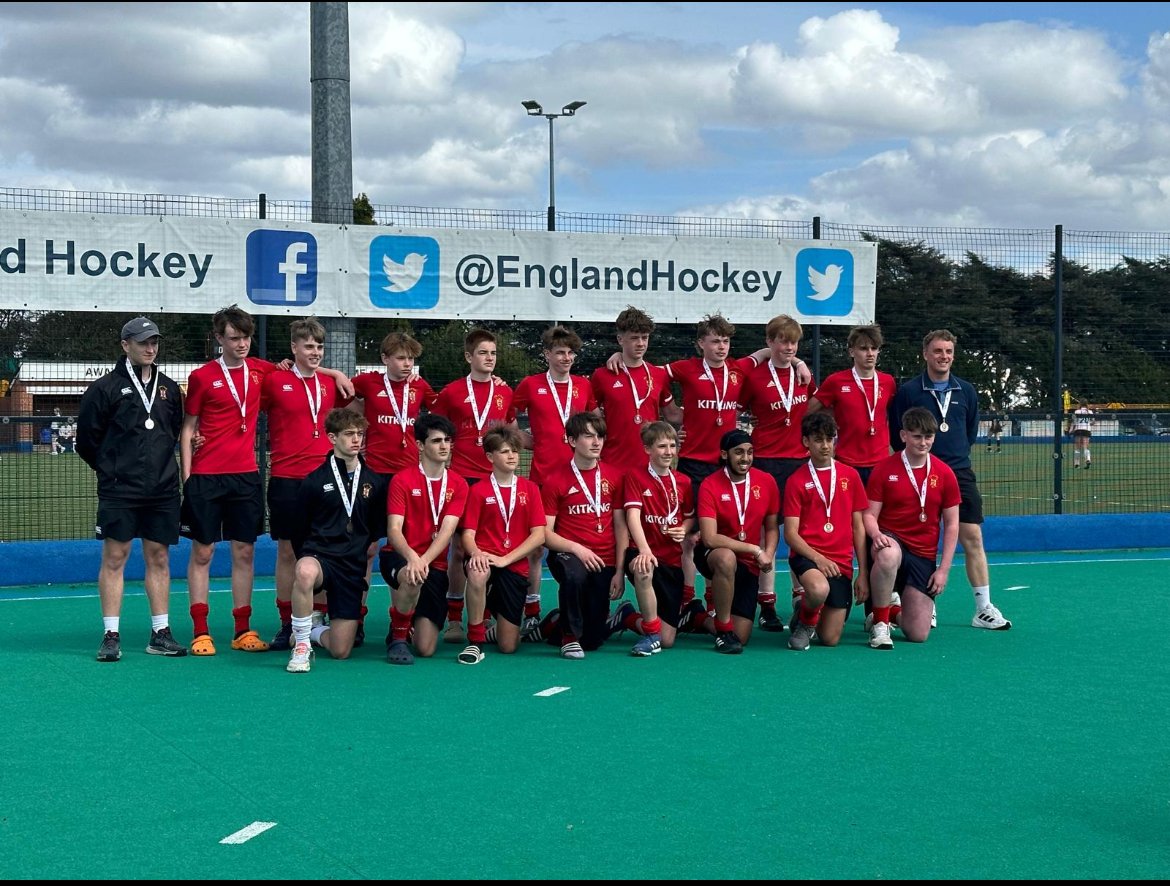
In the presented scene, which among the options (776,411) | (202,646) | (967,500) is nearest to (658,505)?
(776,411)

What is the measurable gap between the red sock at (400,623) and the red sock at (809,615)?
244cm

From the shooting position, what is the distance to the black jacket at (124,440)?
800cm

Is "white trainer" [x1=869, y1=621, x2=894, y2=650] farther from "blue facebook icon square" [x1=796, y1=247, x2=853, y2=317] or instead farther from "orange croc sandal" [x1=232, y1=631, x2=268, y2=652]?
"blue facebook icon square" [x1=796, y1=247, x2=853, y2=317]

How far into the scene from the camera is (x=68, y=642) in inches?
338

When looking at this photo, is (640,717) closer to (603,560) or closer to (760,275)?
(603,560)

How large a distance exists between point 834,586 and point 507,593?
6.76 ft

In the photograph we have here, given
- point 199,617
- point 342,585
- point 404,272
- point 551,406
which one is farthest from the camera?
point 404,272

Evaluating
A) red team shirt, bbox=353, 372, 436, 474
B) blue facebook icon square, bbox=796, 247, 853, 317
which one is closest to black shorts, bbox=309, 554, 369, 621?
red team shirt, bbox=353, 372, 436, 474

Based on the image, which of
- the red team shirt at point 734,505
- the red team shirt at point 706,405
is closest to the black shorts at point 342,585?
the red team shirt at point 734,505

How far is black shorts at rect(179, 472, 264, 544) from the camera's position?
8.32m

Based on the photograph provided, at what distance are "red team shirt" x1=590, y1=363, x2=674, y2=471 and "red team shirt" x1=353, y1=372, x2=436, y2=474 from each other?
1.30 m

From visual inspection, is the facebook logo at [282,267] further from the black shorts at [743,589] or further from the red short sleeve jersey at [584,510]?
the black shorts at [743,589]

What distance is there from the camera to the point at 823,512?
8508 mm

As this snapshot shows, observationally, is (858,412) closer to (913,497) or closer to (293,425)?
(913,497)
